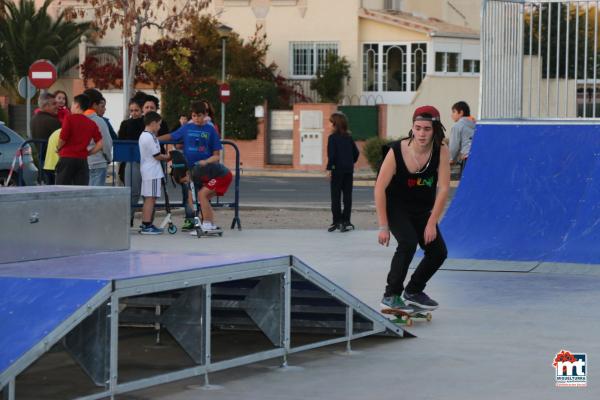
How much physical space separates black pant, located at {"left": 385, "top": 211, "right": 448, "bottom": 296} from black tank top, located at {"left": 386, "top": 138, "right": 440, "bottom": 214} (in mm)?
61

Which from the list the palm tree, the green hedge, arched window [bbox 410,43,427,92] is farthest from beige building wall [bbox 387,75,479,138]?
the palm tree

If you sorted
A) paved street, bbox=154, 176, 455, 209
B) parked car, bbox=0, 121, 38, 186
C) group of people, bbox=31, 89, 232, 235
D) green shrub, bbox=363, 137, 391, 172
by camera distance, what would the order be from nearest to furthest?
group of people, bbox=31, 89, 232, 235 → parked car, bbox=0, 121, 38, 186 → paved street, bbox=154, 176, 455, 209 → green shrub, bbox=363, 137, 391, 172

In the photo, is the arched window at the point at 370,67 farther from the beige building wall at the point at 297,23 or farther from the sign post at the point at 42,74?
the sign post at the point at 42,74

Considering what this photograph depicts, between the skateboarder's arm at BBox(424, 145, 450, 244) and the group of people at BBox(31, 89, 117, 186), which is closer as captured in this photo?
the skateboarder's arm at BBox(424, 145, 450, 244)

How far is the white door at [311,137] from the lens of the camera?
47.5 m

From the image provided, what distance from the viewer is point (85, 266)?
26.9 feet

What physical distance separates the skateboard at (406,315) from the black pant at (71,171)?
6861 millimetres

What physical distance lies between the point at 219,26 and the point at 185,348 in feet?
132

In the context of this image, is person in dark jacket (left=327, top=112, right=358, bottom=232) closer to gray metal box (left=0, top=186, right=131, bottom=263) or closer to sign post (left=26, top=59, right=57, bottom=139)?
sign post (left=26, top=59, right=57, bottom=139)

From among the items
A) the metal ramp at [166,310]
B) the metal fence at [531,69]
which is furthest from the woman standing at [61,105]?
the metal ramp at [166,310]

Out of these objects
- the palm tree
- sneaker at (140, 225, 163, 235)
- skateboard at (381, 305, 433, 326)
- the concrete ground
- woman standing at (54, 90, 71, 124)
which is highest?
the palm tree

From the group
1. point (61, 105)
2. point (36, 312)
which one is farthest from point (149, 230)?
point (36, 312)

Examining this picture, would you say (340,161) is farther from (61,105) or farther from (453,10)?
(453,10)

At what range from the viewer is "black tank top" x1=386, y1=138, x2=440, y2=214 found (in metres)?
10.2
